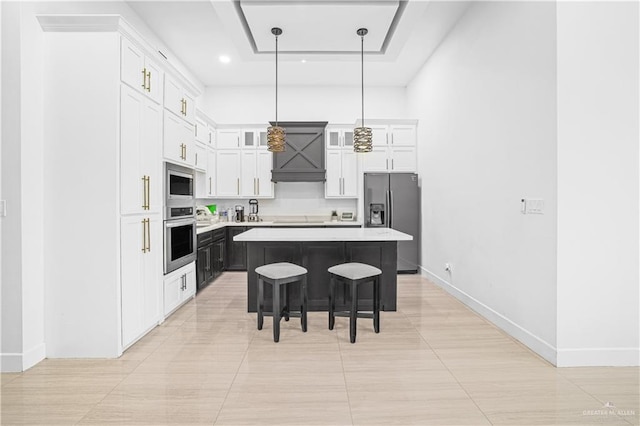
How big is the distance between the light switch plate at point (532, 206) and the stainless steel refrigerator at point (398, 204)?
296 cm

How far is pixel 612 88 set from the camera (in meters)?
2.67

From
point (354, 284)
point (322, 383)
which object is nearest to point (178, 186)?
point (354, 284)

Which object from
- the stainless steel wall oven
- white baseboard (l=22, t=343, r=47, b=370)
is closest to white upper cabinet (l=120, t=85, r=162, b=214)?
the stainless steel wall oven

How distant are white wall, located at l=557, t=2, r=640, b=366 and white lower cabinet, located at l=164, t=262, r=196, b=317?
345 cm

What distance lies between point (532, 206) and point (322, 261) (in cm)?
208

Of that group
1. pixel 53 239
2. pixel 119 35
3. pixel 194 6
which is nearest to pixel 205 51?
pixel 194 6

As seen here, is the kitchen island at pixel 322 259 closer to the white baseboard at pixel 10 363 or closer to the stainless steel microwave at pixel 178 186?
the stainless steel microwave at pixel 178 186

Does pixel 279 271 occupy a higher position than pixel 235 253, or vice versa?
pixel 279 271

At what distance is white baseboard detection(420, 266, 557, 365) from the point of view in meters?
2.81

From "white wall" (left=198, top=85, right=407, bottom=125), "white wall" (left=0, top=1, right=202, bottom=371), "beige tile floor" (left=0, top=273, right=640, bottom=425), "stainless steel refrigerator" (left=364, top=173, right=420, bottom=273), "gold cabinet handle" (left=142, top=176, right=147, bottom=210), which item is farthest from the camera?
"white wall" (left=198, top=85, right=407, bottom=125)

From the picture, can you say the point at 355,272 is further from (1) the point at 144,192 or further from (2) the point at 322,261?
(1) the point at 144,192

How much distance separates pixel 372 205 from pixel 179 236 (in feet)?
10.5

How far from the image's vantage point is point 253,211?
22.4ft

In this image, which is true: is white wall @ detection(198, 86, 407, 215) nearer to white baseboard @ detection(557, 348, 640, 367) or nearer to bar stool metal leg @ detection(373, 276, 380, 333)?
bar stool metal leg @ detection(373, 276, 380, 333)
